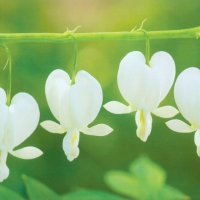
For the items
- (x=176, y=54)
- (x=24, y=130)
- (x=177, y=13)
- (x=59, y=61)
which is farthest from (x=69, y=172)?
(x=24, y=130)

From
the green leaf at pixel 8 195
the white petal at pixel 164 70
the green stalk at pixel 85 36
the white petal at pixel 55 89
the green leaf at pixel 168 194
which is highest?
the green stalk at pixel 85 36

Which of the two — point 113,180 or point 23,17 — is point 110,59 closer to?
point 23,17

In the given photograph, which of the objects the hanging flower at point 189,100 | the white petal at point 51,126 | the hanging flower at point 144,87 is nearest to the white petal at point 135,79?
the hanging flower at point 144,87

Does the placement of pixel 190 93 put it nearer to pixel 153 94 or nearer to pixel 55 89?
pixel 153 94

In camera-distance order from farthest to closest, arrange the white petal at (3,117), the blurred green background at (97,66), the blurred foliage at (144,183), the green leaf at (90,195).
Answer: the blurred green background at (97,66) < the blurred foliage at (144,183) < the green leaf at (90,195) < the white petal at (3,117)

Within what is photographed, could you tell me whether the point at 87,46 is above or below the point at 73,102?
above

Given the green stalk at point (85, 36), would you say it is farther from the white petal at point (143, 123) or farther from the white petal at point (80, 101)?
A: the white petal at point (143, 123)
